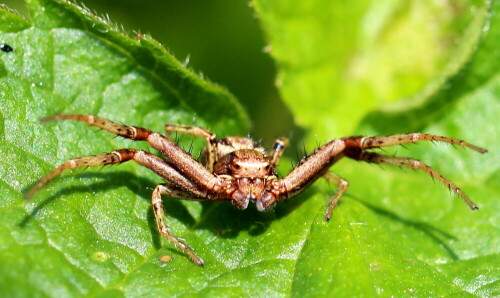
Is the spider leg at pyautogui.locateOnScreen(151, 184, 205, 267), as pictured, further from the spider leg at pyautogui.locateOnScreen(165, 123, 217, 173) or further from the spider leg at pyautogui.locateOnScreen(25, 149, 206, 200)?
the spider leg at pyautogui.locateOnScreen(165, 123, 217, 173)

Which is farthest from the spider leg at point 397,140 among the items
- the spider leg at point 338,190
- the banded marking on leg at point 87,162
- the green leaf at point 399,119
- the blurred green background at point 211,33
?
the blurred green background at point 211,33

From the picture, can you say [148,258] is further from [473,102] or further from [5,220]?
[473,102]

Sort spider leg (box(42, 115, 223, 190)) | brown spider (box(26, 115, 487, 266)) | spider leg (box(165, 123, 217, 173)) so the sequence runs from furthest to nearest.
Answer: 1. spider leg (box(165, 123, 217, 173))
2. spider leg (box(42, 115, 223, 190))
3. brown spider (box(26, 115, 487, 266))

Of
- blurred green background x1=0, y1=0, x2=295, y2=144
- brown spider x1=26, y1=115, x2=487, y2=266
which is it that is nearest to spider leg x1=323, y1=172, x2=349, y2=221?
brown spider x1=26, y1=115, x2=487, y2=266

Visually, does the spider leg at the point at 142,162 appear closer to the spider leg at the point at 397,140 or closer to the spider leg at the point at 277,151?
the spider leg at the point at 277,151

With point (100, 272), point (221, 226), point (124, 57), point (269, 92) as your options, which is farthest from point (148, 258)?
point (269, 92)

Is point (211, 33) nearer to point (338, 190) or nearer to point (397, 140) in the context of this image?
point (338, 190)
